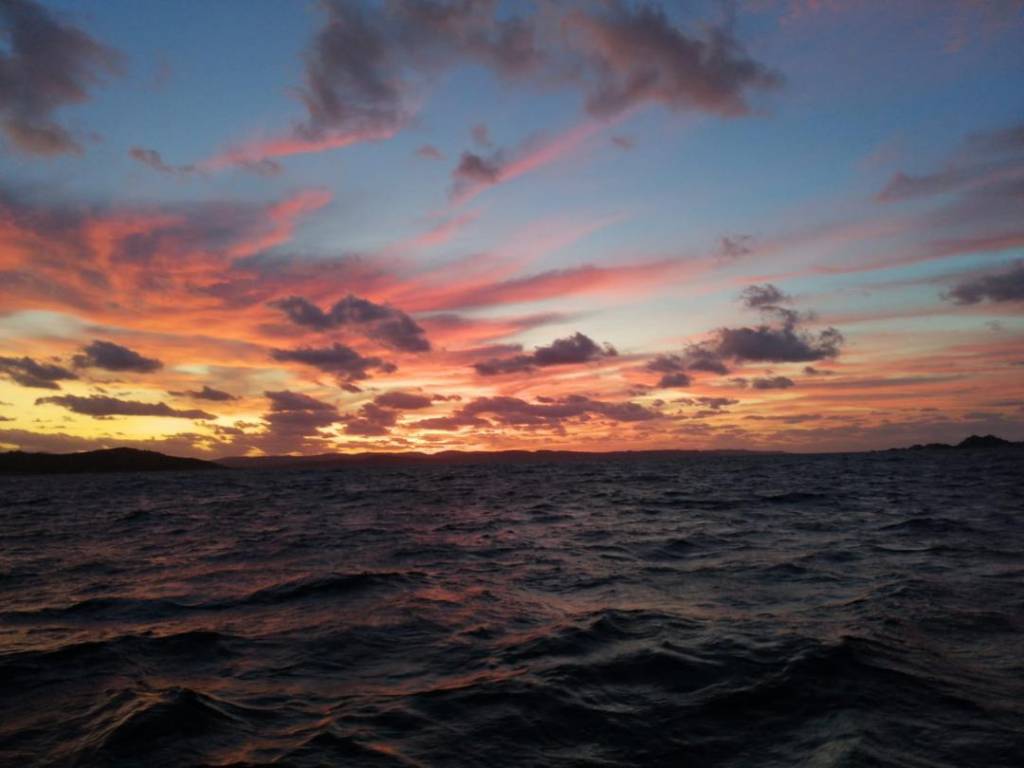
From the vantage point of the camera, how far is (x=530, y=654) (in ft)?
32.8

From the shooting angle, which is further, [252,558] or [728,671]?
[252,558]

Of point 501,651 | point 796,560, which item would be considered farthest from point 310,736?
point 796,560

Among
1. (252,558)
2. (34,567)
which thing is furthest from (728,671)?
(34,567)

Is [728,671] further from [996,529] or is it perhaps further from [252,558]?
[996,529]

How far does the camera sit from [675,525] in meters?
26.1

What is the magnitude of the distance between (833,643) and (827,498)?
3138cm

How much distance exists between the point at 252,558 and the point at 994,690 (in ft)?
63.2

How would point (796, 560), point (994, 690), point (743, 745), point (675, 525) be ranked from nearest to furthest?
point (743, 745) < point (994, 690) < point (796, 560) < point (675, 525)

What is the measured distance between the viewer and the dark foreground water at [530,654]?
6938 mm

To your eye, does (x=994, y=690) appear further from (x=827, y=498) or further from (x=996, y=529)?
(x=827, y=498)

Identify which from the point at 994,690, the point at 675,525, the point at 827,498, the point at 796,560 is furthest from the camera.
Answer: the point at 827,498

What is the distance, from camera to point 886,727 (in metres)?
7.09

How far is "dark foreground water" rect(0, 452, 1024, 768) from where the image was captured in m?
6.94

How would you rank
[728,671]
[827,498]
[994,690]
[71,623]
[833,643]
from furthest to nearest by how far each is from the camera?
[827,498] → [71,623] → [833,643] → [728,671] → [994,690]
